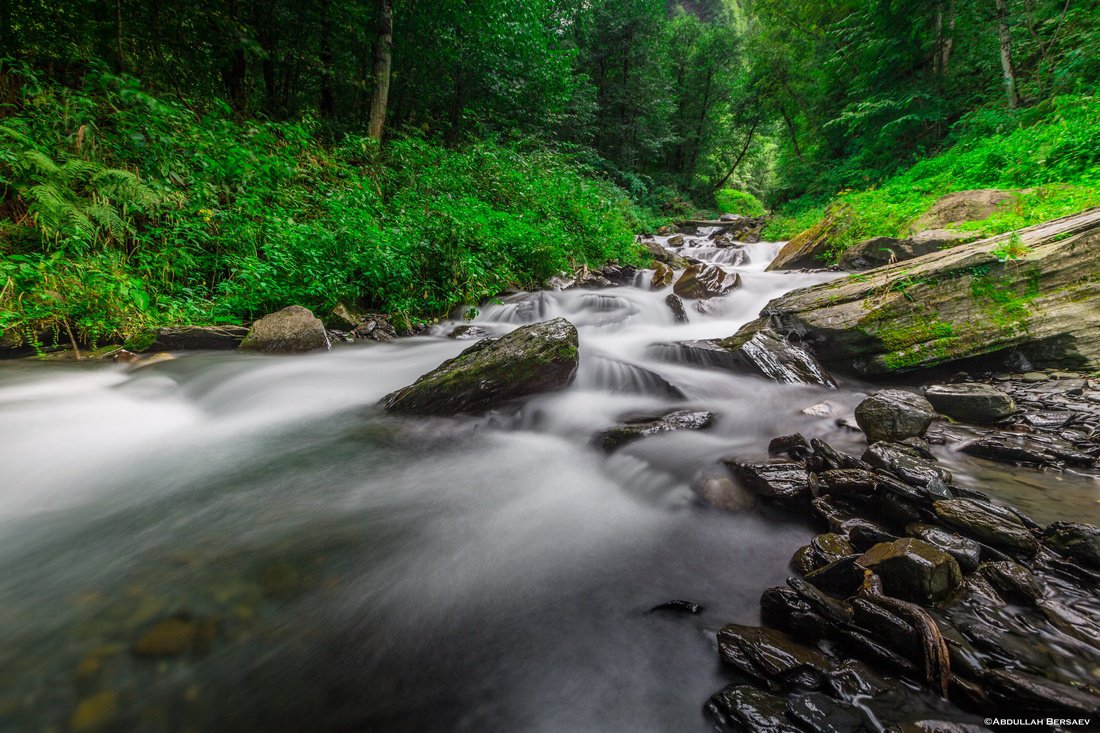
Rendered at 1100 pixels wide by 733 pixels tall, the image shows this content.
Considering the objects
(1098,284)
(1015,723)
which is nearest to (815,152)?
(1098,284)

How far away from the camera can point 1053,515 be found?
2203mm

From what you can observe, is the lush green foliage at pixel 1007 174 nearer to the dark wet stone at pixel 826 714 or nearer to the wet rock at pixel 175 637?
the dark wet stone at pixel 826 714

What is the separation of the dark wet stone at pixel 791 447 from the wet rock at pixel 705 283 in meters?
5.67

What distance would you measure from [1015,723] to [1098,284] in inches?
188

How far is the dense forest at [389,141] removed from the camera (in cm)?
522

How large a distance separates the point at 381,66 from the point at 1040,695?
41.2ft

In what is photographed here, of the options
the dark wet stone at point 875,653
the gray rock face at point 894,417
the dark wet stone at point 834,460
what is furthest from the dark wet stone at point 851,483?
the dark wet stone at point 875,653

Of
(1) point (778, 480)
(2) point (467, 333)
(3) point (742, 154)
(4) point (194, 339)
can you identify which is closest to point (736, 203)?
(3) point (742, 154)

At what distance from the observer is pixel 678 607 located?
6.42 ft

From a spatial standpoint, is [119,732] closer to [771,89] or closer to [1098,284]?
[1098,284]

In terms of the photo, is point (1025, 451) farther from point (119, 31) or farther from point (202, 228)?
point (119, 31)

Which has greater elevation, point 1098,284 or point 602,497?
point 1098,284

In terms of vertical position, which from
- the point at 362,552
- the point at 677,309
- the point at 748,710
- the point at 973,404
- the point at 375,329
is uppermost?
the point at 677,309

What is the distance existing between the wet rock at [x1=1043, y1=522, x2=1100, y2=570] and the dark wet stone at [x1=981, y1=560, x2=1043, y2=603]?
0.87 ft
